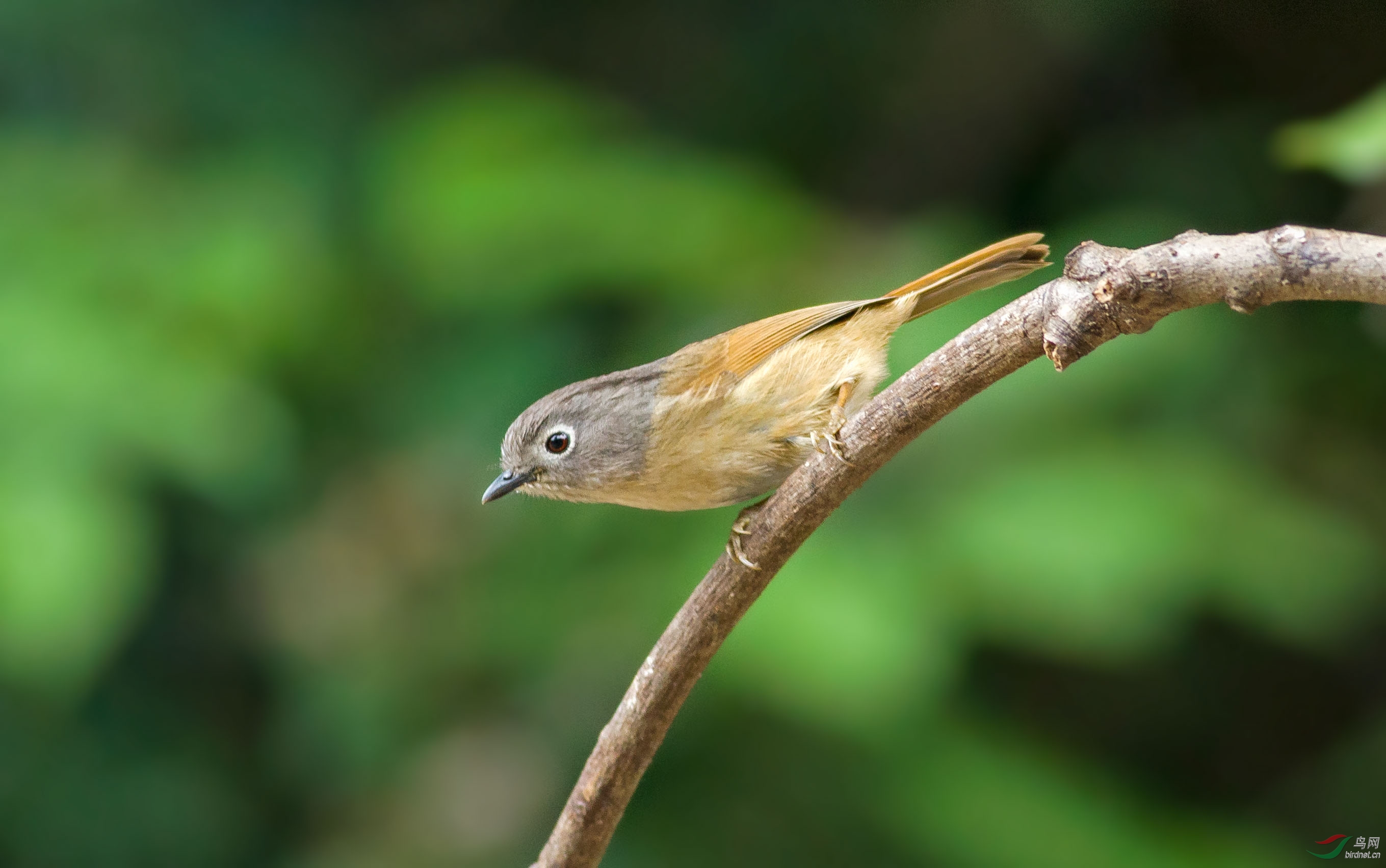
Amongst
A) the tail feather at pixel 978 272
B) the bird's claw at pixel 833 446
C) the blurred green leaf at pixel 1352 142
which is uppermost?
the blurred green leaf at pixel 1352 142

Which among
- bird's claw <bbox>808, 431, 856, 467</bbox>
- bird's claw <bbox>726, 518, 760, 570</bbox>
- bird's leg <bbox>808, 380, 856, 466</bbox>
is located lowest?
bird's claw <bbox>726, 518, 760, 570</bbox>

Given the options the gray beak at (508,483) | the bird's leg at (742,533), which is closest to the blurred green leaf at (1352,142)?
the bird's leg at (742,533)

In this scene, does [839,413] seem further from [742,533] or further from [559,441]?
[559,441]

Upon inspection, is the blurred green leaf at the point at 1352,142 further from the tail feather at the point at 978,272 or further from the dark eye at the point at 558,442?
the dark eye at the point at 558,442

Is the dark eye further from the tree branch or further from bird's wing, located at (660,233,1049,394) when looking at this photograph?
the tree branch

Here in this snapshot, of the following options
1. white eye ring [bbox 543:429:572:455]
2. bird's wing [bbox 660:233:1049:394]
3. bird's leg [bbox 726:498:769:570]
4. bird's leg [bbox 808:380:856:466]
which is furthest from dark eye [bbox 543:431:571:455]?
bird's leg [bbox 808:380:856:466]

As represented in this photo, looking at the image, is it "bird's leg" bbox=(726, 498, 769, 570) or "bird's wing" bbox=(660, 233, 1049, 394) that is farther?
"bird's wing" bbox=(660, 233, 1049, 394)

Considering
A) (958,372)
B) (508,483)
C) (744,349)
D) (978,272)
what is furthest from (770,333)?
(958,372)
